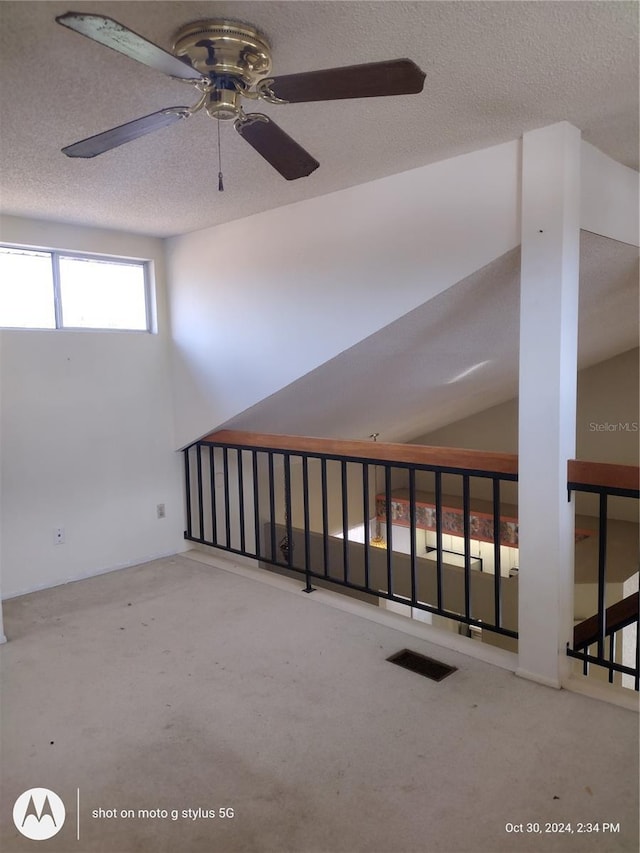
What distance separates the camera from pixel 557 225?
2232 mm

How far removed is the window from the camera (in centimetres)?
350

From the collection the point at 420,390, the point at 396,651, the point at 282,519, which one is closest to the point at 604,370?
the point at 420,390

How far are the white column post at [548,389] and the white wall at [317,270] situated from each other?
0.14 m

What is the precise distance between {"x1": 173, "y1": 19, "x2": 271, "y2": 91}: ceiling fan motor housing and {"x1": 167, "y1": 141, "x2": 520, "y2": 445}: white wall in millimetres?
1206

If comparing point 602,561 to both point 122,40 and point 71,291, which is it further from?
point 71,291

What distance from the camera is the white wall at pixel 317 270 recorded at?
99.7 inches

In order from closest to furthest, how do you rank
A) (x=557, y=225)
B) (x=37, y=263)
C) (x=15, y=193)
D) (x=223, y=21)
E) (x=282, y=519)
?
1. (x=223, y=21)
2. (x=557, y=225)
3. (x=15, y=193)
4. (x=37, y=263)
5. (x=282, y=519)

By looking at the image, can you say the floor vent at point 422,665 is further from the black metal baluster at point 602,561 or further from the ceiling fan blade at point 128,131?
the ceiling fan blade at point 128,131

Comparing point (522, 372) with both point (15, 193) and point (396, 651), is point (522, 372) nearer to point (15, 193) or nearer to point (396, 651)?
point (396, 651)

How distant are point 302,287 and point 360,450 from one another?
940 millimetres

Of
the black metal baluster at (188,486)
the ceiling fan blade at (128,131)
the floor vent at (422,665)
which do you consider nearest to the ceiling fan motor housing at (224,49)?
the ceiling fan blade at (128,131)

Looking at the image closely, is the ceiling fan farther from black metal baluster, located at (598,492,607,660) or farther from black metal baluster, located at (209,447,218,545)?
black metal baluster, located at (209,447,218,545)

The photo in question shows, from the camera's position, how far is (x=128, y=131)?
1645 mm

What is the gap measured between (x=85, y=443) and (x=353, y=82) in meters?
2.96
